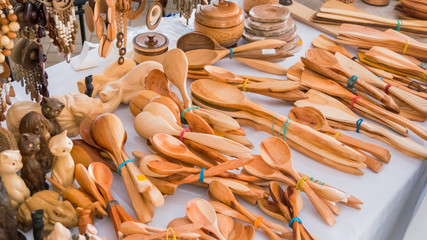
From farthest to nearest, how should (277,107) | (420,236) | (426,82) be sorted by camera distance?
1. (426,82)
2. (277,107)
3. (420,236)

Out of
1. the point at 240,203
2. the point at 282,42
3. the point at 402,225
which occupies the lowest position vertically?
the point at 402,225

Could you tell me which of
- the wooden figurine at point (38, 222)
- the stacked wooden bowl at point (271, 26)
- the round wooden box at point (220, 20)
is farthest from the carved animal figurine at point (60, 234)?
the stacked wooden bowl at point (271, 26)

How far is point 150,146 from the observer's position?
943 millimetres

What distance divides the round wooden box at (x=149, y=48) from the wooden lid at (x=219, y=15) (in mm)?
155

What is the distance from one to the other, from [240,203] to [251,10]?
28.3 inches

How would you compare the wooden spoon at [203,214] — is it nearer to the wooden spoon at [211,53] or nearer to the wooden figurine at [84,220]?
the wooden figurine at [84,220]

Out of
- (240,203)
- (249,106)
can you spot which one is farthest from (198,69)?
(240,203)

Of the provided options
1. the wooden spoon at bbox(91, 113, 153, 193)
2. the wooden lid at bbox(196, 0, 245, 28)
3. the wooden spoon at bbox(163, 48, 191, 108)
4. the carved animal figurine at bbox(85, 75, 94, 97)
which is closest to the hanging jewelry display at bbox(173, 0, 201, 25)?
the wooden lid at bbox(196, 0, 245, 28)

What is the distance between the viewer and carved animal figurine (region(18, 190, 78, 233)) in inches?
29.2

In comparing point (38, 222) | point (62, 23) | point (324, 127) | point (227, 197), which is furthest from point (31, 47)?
point (324, 127)

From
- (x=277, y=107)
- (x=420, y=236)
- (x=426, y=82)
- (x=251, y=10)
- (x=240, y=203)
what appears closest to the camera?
(x=240, y=203)

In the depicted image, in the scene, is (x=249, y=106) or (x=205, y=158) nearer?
(x=205, y=158)

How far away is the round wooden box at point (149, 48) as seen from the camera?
1156mm

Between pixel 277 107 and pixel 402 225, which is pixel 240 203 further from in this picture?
pixel 402 225
